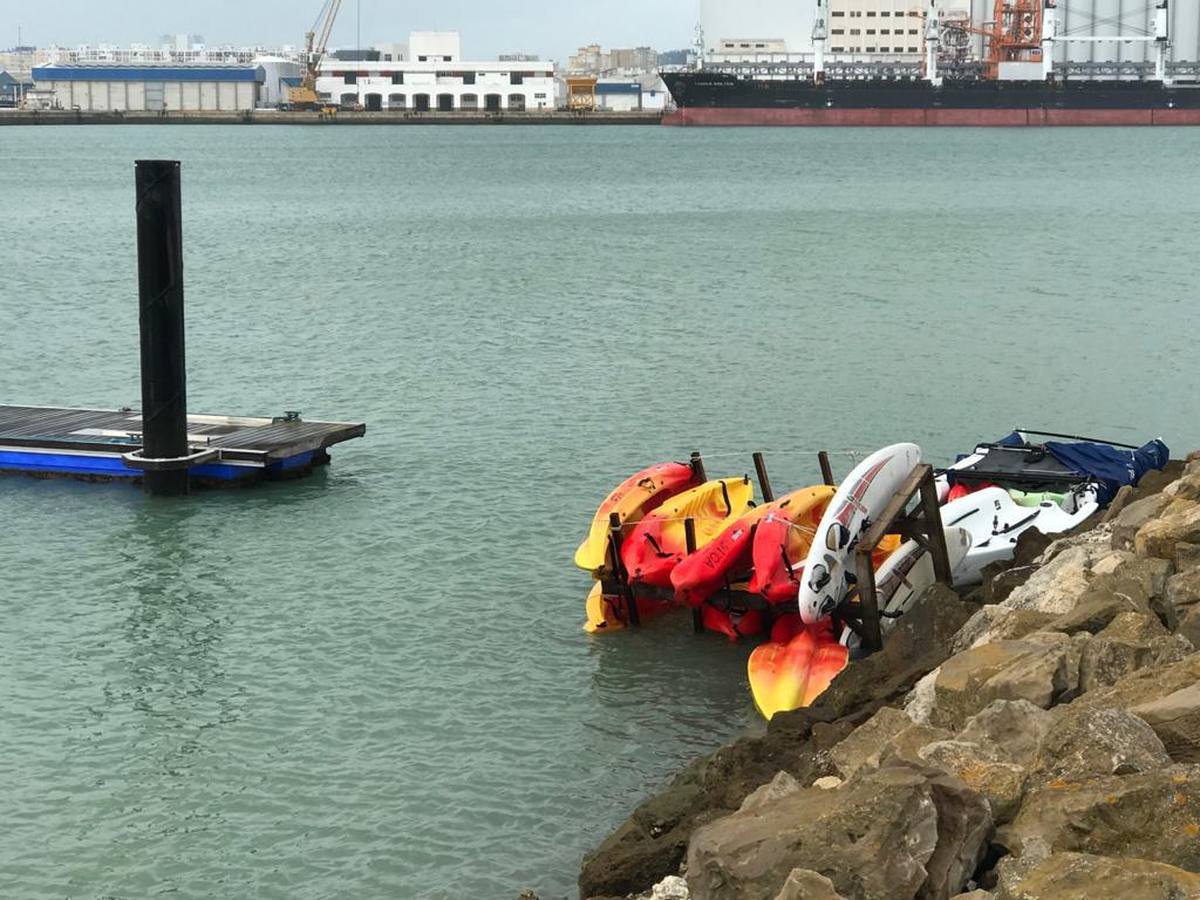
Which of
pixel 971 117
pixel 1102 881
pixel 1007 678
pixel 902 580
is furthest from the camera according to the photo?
pixel 971 117

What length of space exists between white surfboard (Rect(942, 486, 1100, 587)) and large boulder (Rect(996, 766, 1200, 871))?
21.3 feet

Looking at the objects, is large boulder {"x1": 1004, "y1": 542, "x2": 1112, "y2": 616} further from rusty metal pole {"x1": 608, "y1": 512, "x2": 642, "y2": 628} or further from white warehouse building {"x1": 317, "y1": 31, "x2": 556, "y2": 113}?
white warehouse building {"x1": 317, "y1": 31, "x2": 556, "y2": 113}

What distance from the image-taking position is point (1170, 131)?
128250 mm

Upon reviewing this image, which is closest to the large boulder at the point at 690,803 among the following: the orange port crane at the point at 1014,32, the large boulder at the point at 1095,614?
the large boulder at the point at 1095,614

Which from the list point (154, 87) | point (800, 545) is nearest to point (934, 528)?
point (800, 545)

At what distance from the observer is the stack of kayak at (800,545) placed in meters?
11.5

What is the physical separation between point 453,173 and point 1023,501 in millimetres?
77298

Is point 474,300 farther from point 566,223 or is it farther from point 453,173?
point 453,173

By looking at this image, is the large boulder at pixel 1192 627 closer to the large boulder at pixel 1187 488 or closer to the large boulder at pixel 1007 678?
the large boulder at pixel 1007 678

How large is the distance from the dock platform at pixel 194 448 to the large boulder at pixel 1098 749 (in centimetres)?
1139

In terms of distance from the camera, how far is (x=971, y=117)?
129000 mm

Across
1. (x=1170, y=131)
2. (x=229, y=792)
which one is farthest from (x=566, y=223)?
(x=1170, y=131)

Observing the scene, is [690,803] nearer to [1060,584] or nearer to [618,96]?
[1060,584]

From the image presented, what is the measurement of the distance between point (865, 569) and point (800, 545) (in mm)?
733
